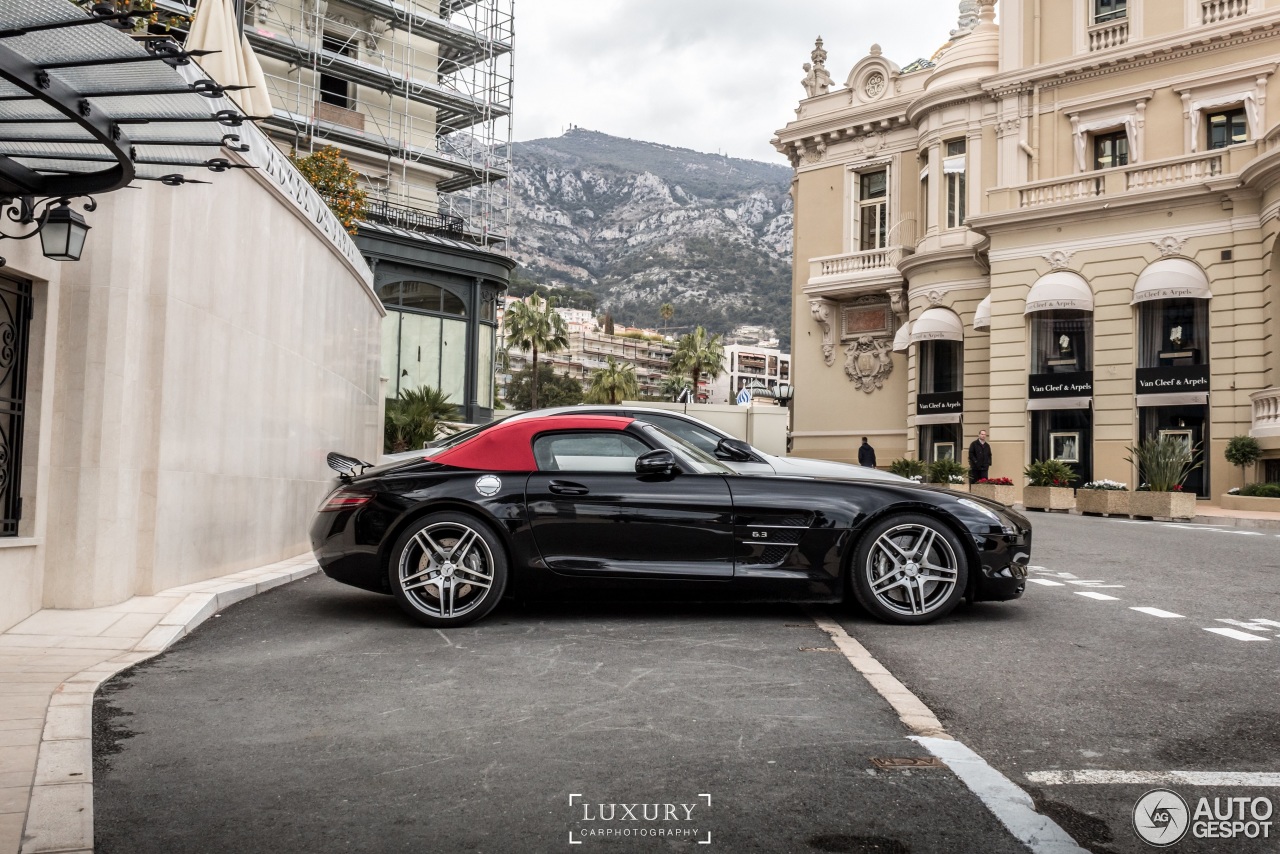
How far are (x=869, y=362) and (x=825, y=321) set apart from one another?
7.54 feet

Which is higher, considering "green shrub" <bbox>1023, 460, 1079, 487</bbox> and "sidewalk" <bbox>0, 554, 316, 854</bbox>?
"green shrub" <bbox>1023, 460, 1079, 487</bbox>

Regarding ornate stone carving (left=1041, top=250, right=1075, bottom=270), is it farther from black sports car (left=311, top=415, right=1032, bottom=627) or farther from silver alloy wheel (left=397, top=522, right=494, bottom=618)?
silver alloy wheel (left=397, top=522, right=494, bottom=618)

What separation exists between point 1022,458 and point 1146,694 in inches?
956

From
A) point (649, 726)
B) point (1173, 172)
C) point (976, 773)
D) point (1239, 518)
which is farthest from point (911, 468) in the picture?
point (976, 773)

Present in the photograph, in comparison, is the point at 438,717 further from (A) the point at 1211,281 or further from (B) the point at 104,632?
(A) the point at 1211,281

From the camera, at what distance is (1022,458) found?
91.1 feet

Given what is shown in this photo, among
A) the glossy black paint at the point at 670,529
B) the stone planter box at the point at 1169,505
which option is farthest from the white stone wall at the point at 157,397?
the stone planter box at the point at 1169,505

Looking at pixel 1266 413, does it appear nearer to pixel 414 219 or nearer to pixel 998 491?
pixel 998 491

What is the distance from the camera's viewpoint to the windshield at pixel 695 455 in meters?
6.61

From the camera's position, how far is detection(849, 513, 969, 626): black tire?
6469 millimetres

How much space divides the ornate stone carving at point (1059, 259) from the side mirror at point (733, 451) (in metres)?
22.2

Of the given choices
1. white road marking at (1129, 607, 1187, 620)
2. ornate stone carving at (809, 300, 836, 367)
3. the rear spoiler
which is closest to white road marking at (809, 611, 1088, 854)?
white road marking at (1129, 607, 1187, 620)

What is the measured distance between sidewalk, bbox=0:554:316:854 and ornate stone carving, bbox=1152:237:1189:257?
2328 cm

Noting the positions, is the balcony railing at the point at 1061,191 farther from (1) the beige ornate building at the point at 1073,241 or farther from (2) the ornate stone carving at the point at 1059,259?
(2) the ornate stone carving at the point at 1059,259
